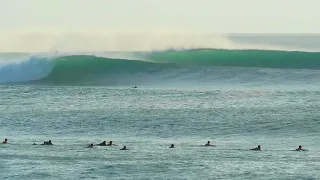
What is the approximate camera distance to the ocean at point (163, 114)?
29609 millimetres

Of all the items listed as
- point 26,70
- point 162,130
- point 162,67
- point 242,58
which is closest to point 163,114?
point 162,130

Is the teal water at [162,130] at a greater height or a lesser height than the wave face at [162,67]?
lesser

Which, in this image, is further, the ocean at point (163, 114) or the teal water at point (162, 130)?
the ocean at point (163, 114)

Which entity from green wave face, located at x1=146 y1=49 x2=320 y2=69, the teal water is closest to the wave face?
green wave face, located at x1=146 y1=49 x2=320 y2=69

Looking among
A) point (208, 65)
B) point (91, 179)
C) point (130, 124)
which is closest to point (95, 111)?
point (130, 124)

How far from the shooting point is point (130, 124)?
4109cm

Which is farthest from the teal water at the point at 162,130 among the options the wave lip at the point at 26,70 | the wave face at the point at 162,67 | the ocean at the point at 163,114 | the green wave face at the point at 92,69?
the wave lip at the point at 26,70

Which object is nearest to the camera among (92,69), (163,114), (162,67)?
(163,114)

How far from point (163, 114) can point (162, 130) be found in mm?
4586

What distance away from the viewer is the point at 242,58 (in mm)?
71438

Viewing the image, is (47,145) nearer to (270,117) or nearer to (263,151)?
(263,151)

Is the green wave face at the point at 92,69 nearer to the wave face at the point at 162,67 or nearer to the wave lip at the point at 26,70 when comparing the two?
the wave face at the point at 162,67

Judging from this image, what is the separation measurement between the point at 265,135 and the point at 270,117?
159 inches

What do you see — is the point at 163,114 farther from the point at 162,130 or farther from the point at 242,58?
the point at 242,58
